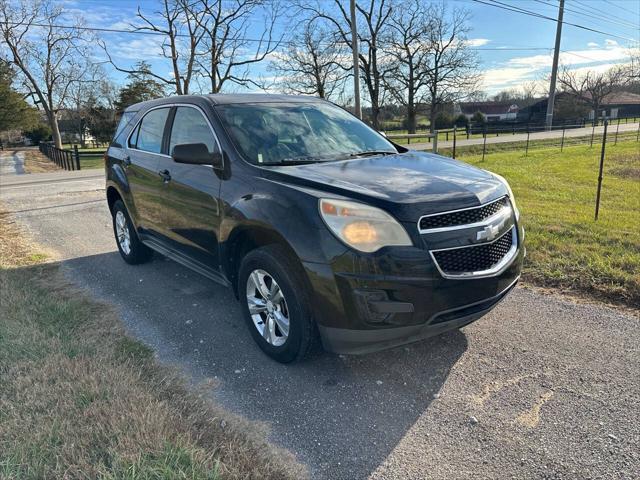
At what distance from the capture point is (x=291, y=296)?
2846 millimetres

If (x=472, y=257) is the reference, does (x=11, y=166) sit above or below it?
below

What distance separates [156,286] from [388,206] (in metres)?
3.12

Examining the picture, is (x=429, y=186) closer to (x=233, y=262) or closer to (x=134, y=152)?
(x=233, y=262)

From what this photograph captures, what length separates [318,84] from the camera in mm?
41750

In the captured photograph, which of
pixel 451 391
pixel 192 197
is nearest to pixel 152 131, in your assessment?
pixel 192 197

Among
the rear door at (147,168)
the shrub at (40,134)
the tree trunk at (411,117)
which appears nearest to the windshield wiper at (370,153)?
the rear door at (147,168)

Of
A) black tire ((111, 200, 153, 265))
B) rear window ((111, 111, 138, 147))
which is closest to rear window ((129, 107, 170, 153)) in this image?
rear window ((111, 111, 138, 147))

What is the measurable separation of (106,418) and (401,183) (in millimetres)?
2163

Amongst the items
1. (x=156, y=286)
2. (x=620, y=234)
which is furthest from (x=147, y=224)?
(x=620, y=234)

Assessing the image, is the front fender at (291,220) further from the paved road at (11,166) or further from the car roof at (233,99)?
the paved road at (11,166)

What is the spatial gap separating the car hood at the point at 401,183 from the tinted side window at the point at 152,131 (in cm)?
185

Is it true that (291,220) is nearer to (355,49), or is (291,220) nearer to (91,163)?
(355,49)

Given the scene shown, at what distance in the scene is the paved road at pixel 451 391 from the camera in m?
2.30

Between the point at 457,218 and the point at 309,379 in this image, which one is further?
the point at 309,379
